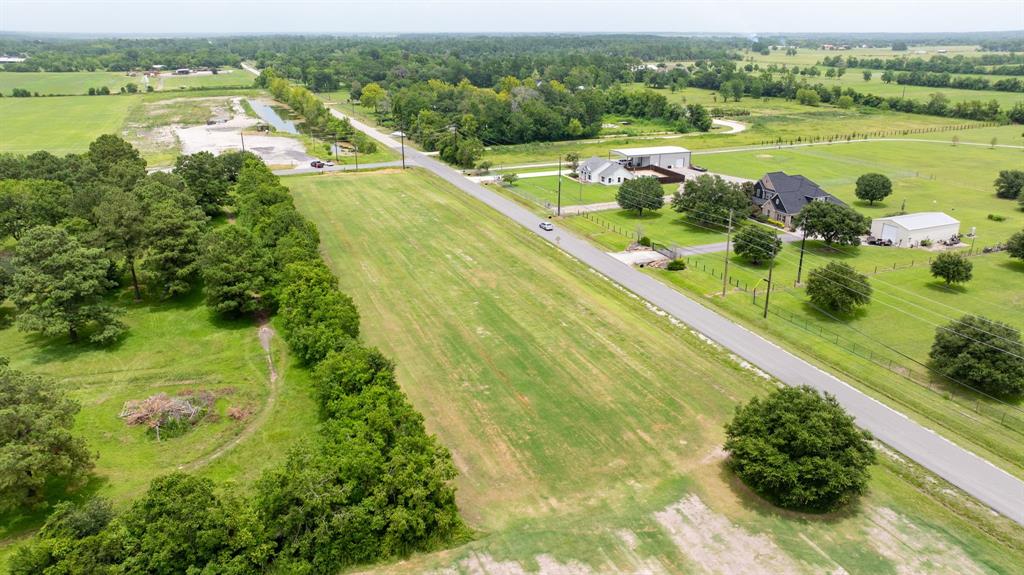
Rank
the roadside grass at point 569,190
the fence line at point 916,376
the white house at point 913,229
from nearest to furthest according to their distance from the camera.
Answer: the fence line at point 916,376 < the white house at point 913,229 < the roadside grass at point 569,190

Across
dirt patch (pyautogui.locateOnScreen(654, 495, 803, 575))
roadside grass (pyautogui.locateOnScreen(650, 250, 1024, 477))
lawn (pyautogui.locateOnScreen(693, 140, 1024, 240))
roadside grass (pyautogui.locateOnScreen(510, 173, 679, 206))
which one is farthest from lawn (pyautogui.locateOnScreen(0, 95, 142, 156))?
dirt patch (pyautogui.locateOnScreen(654, 495, 803, 575))

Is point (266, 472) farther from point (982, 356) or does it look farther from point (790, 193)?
point (790, 193)

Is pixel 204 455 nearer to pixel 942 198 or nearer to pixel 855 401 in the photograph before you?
pixel 855 401

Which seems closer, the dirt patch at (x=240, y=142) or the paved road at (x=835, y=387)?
A: the paved road at (x=835, y=387)

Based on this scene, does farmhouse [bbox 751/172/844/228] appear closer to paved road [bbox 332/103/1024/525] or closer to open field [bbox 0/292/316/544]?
paved road [bbox 332/103/1024/525]

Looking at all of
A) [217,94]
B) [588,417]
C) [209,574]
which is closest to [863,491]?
[588,417]

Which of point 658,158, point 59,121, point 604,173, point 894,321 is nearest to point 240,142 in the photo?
point 59,121

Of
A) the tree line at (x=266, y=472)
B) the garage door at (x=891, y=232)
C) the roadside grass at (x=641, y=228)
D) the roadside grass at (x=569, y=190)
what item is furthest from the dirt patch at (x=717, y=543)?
the roadside grass at (x=569, y=190)

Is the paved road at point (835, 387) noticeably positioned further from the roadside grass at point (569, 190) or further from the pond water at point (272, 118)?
the pond water at point (272, 118)
